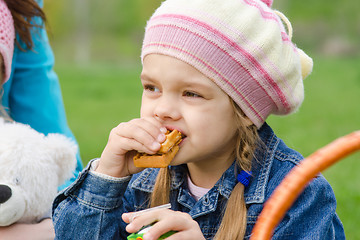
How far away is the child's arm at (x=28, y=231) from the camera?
2.01 meters

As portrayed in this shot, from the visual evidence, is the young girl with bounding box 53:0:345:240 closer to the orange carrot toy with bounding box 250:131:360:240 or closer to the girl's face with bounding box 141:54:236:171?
the girl's face with bounding box 141:54:236:171

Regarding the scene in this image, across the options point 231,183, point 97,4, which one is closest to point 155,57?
point 231,183

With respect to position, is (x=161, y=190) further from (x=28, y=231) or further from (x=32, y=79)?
(x=32, y=79)

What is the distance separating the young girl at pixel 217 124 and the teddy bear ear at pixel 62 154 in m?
0.24

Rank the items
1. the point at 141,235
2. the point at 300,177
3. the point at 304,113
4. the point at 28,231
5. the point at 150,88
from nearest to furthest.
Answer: the point at 300,177, the point at 141,235, the point at 150,88, the point at 28,231, the point at 304,113

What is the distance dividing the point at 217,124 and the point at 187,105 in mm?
125

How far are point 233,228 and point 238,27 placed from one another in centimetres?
68

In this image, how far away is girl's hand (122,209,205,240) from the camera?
152cm

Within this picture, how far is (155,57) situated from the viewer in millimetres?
1880

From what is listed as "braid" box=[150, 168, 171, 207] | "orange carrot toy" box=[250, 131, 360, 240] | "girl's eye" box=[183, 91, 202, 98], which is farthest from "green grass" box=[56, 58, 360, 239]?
"orange carrot toy" box=[250, 131, 360, 240]

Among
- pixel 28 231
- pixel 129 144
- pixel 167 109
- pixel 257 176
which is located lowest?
pixel 28 231

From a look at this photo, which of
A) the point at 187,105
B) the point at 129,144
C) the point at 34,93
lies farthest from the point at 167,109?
the point at 34,93

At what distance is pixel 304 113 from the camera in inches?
298

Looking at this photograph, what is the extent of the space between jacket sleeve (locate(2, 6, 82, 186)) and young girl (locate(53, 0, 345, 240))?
0.90 metres
